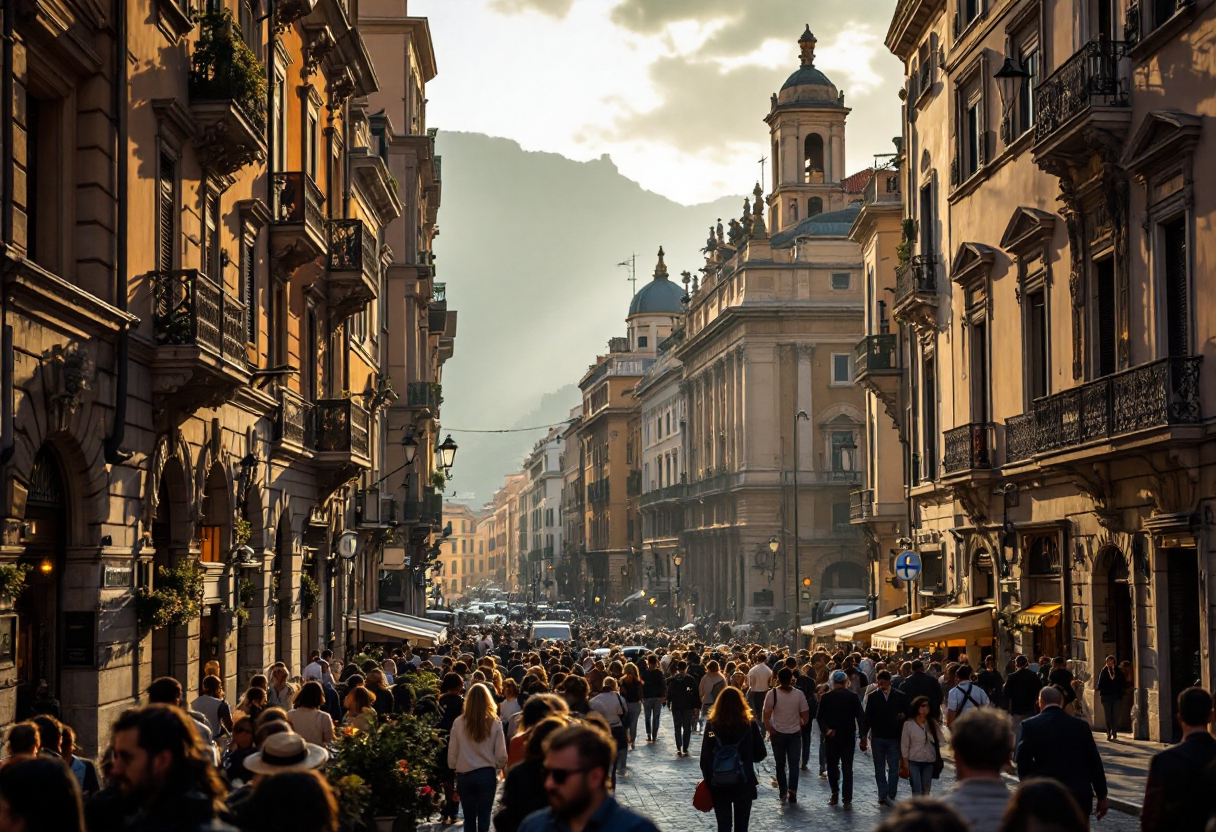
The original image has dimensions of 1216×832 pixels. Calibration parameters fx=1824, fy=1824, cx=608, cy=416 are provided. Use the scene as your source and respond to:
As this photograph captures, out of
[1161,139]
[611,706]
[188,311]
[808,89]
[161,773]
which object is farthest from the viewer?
[808,89]

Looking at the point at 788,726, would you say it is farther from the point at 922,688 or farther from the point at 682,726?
the point at 682,726

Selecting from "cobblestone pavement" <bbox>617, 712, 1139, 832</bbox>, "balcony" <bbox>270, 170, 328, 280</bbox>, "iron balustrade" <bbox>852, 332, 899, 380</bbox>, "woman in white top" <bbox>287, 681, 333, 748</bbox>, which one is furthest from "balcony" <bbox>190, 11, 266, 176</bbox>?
"iron balustrade" <bbox>852, 332, 899, 380</bbox>

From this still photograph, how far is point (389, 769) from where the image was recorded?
1544 centimetres

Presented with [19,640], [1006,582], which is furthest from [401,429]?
[19,640]

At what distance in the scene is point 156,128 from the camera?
21312 mm

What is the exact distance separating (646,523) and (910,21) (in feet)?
271

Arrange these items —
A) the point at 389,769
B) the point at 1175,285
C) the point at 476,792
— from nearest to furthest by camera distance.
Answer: the point at 389,769
the point at 476,792
the point at 1175,285

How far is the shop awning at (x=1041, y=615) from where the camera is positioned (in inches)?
1187

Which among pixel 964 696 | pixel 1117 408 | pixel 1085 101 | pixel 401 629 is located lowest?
pixel 964 696

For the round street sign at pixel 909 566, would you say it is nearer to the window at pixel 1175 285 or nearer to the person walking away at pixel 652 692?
the person walking away at pixel 652 692

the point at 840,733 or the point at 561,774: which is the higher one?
the point at 561,774

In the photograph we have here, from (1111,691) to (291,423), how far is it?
13717mm

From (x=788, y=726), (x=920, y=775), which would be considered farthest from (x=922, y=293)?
(x=920, y=775)

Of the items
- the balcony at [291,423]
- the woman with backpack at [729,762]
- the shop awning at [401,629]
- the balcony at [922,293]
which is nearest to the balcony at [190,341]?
the balcony at [291,423]
